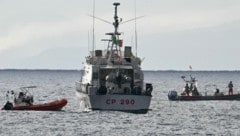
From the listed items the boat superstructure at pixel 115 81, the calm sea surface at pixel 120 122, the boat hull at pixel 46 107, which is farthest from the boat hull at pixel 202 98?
the boat hull at pixel 46 107

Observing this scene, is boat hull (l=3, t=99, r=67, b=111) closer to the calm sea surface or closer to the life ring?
the calm sea surface

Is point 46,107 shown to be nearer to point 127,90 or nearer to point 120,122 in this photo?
point 127,90

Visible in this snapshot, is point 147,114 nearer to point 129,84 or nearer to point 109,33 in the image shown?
point 129,84

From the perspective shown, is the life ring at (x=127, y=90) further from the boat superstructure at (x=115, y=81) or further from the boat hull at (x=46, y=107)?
the boat hull at (x=46, y=107)

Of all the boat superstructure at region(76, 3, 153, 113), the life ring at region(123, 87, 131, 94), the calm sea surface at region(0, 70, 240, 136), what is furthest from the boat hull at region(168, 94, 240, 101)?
Answer: the life ring at region(123, 87, 131, 94)

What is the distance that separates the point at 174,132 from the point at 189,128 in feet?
11.5

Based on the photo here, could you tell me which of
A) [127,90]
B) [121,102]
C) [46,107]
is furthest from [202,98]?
[121,102]

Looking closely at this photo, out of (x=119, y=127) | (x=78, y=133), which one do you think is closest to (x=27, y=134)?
(x=78, y=133)

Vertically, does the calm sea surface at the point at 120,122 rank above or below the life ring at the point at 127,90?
below

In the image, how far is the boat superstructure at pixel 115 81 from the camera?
87.4 m

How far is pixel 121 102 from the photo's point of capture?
3435 inches

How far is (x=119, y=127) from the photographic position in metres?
75.0

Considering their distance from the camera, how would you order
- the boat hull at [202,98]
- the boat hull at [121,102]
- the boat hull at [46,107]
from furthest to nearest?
the boat hull at [202,98] → the boat hull at [46,107] → the boat hull at [121,102]

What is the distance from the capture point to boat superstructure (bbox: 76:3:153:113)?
87.4 metres
